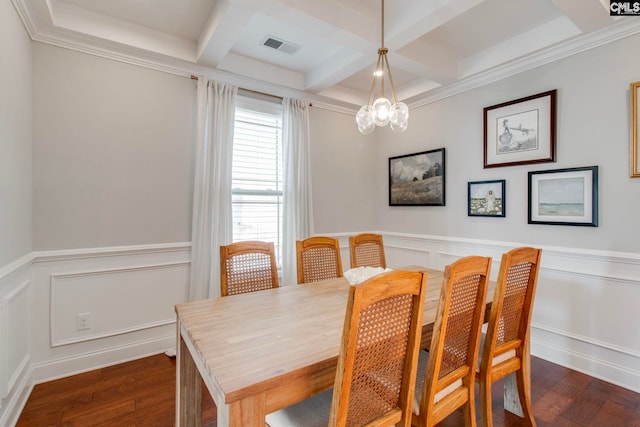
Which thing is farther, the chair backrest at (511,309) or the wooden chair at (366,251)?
the wooden chair at (366,251)

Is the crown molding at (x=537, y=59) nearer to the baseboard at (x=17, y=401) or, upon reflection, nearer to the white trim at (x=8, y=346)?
the white trim at (x=8, y=346)

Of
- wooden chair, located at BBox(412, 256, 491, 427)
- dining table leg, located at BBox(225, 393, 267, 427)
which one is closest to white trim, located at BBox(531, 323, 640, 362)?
wooden chair, located at BBox(412, 256, 491, 427)

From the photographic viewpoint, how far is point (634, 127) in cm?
217

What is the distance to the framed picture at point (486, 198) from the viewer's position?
2945 mm

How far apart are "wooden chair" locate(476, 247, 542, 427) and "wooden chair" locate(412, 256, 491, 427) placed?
17 centimetres

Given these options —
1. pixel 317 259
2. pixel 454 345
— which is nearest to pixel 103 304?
pixel 317 259

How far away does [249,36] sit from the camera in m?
2.75

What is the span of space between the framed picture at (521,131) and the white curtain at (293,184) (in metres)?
1.94

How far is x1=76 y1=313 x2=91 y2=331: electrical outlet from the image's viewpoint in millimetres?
2428

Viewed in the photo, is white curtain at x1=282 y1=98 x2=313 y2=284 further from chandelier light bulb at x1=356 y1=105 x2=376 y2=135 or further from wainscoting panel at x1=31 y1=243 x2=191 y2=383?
chandelier light bulb at x1=356 y1=105 x2=376 y2=135

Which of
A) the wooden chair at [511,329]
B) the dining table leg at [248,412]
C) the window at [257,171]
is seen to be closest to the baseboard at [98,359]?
the window at [257,171]

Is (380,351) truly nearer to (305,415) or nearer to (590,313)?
(305,415)

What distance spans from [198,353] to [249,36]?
2.66 metres

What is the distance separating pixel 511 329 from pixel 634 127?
1.77m
